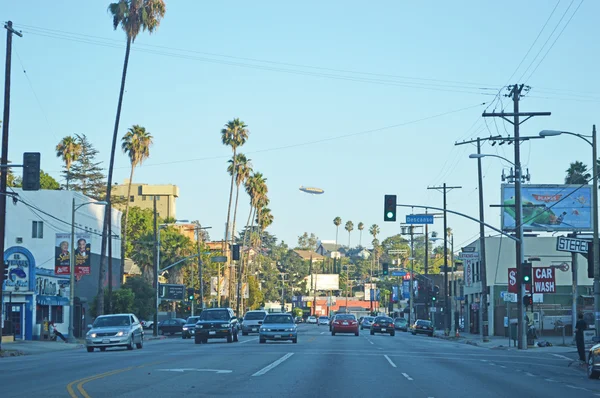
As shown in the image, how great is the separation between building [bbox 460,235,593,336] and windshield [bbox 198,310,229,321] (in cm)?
2777

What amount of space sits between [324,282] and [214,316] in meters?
140

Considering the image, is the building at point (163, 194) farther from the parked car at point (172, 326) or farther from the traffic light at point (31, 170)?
the traffic light at point (31, 170)

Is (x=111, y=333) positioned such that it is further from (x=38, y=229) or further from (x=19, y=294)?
(x=38, y=229)

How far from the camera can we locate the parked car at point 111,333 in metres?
38.7

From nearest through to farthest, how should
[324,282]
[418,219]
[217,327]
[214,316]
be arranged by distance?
[217,327], [214,316], [418,219], [324,282]

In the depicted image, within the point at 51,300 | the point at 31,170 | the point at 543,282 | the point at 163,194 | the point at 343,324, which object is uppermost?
the point at 163,194

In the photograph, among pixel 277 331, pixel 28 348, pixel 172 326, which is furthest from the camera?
pixel 172 326

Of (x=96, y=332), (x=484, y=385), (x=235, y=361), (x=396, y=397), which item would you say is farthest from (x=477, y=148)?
(x=396, y=397)

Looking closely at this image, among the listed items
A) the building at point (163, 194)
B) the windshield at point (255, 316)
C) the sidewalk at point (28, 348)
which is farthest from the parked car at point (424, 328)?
the building at point (163, 194)

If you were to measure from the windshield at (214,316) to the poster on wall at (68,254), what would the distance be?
11568 millimetres

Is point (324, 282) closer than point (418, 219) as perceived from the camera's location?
No

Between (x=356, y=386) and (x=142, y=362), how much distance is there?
10.9 m

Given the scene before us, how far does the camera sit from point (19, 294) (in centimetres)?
5766

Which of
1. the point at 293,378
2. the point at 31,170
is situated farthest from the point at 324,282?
the point at 293,378
